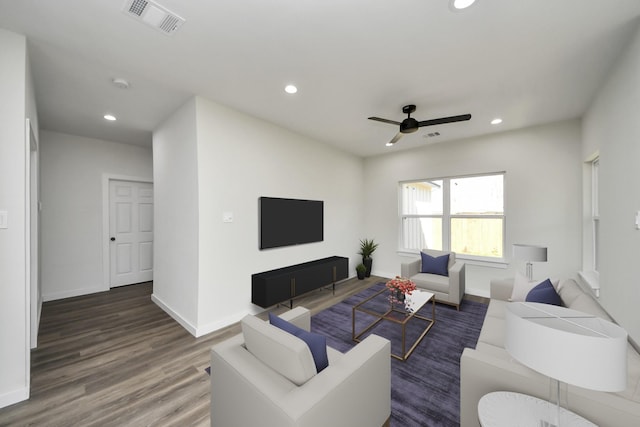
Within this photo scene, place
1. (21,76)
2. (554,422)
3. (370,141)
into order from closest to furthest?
(554,422), (21,76), (370,141)

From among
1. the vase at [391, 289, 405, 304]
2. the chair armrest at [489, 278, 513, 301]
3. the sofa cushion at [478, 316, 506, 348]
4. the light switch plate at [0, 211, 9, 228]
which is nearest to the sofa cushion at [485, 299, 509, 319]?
the sofa cushion at [478, 316, 506, 348]

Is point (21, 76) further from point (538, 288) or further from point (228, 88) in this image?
point (538, 288)

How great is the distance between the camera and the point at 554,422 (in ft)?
3.52

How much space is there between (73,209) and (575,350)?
602cm

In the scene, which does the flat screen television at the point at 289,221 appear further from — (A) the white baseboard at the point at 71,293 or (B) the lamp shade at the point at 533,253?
(A) the white baseboard at the point at 71,293

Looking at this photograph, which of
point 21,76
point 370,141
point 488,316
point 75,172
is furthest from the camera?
point 370,141

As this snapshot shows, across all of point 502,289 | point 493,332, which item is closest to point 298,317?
point 493,332

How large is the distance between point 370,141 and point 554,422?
4.11m

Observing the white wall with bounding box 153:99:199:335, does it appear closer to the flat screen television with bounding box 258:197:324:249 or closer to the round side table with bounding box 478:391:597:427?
the flat screen television with bounding box 258:197:324:249

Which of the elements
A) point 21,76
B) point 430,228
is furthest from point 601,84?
point 21,76

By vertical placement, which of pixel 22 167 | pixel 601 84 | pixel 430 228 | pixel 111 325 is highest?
pixel 601 84

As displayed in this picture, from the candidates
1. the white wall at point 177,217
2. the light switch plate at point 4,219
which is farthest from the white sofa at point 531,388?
the light switch plate at point 4,219

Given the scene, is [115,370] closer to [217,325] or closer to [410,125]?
[217,325]

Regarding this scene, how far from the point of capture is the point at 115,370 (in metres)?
2.24
